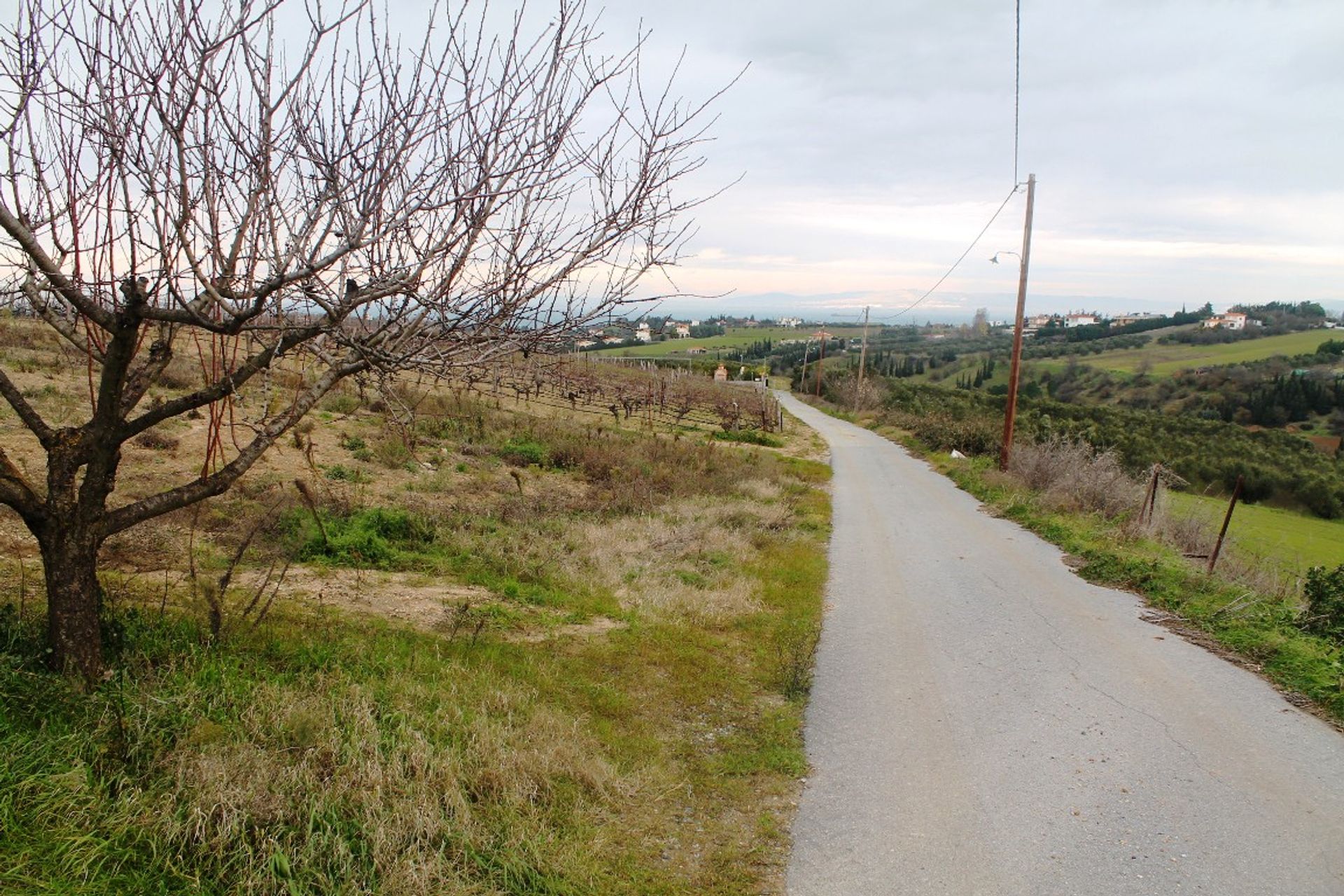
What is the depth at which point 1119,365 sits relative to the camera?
77562 mm

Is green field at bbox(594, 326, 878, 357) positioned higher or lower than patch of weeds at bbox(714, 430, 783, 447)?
lower

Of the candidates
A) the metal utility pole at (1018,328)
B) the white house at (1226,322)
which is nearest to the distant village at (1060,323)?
the white house at (1226,322)

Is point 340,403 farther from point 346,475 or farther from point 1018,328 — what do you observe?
point 1018,328

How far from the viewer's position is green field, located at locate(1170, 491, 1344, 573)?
16.6 metres

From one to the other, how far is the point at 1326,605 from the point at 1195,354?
3423 inches

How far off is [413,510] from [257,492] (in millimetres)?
1925

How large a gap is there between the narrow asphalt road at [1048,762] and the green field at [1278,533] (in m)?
6.31

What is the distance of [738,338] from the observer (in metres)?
121

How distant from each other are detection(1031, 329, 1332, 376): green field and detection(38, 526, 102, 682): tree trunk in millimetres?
80032

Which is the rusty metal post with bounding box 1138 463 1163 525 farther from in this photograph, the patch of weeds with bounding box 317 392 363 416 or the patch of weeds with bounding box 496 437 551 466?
the patch of weeds with bounding box 317 392 363 416

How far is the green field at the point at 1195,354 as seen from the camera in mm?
73000

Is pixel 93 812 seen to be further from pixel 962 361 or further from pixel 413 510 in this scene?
pixel 962 361

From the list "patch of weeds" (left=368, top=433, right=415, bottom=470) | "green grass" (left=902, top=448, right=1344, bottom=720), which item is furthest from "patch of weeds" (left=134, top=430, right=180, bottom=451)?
"green grass" (left=902, top=448, right=1344, bottom=720)

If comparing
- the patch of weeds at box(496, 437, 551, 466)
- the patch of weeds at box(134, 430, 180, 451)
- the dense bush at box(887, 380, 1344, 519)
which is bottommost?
the dense bush at box(887, 380, 1344, 519)
